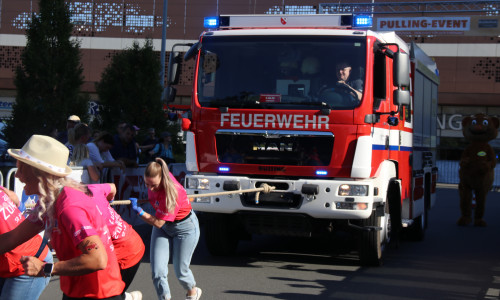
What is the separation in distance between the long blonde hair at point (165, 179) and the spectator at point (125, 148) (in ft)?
18.5

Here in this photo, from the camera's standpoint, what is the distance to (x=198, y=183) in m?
9.69

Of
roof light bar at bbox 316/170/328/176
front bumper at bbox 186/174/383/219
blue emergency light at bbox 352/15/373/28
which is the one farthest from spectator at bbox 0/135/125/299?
blue emergency light at bbox 352/15/373/28

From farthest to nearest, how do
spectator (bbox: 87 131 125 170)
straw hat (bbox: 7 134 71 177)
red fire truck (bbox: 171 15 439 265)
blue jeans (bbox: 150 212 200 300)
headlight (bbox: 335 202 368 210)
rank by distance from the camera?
1. spectator (bbox: 87 131 125 170)
2. red fire truck (bbox: 171 15 439 265)
3. headlight (bbox: 335 202 368 210)
4. blue jeans (bbox: 150 212 200 300)
5. straw hat (bbox: 7 134 71 177)

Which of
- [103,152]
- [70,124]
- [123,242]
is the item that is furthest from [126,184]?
[123,242]

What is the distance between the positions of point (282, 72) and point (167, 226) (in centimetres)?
341

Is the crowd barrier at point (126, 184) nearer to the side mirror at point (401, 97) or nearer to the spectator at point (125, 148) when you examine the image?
the spectator at point (125, 148)

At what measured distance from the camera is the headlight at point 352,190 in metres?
9.16

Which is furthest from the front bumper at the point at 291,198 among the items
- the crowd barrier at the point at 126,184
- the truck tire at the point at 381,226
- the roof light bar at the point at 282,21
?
the roof light bar at the point at 282,21

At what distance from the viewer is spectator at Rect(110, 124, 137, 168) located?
12.3 metres

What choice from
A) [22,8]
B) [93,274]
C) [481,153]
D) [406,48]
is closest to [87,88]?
[22,8]

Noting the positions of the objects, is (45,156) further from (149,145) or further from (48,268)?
(149,145)

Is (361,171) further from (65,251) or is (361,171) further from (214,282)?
(65,251)

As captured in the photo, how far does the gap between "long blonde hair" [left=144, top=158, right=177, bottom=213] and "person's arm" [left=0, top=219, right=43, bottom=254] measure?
8.33 ft

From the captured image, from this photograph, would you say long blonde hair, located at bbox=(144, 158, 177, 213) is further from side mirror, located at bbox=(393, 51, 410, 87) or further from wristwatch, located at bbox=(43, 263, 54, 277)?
side mirror, located at bbox=(393, 51, 410, 87)
